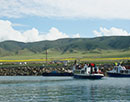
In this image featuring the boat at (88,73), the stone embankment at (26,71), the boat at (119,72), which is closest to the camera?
the boat at (88,73)

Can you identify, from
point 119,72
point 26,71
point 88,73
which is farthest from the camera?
point 26,71

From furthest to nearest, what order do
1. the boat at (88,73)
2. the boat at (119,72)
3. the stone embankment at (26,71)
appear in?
the stone embankment at (26,71) < the boat at (119,72) < the boat at (88,73)

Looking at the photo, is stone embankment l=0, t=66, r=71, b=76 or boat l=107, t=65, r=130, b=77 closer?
boat l=107, t=65, r=130, b=77

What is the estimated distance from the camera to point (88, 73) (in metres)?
116

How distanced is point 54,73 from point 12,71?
2480 cm

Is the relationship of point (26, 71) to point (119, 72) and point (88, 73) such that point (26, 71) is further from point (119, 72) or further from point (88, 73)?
point (119, 72)

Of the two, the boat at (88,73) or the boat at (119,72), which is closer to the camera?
the boat at (88,73)

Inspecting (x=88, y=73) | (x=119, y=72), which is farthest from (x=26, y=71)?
(x=119, y=72)

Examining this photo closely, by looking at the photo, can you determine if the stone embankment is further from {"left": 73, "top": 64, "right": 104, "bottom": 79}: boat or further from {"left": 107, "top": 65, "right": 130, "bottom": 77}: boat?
{"left": 73, "top": 64, "right": 104, "bottom": 79}: boat

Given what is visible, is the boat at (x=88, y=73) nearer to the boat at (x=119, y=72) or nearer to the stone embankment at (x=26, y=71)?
the boat at (x=119, y=72)

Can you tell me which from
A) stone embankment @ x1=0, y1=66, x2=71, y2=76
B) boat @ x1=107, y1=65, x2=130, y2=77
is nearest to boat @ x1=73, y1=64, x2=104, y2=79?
boat @ x1=107, y1=65, x2=130, y2=77

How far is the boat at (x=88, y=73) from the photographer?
112m

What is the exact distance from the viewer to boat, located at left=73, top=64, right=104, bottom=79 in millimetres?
111750

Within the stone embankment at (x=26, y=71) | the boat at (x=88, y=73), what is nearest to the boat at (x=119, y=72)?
the boat at (x=88, y=73)
